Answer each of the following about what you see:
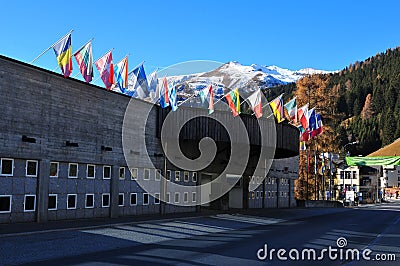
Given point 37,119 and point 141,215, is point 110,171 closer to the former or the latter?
point 141,215

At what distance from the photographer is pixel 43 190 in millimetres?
22141

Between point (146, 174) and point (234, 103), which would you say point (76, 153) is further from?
point (234, 103)

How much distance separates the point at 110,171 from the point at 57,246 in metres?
12.3

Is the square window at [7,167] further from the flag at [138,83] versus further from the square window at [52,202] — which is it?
the flag at [138,83]

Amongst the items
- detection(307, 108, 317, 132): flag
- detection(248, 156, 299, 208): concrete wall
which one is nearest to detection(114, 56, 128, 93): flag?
detection(248, 156, 299, 208): concrete wall

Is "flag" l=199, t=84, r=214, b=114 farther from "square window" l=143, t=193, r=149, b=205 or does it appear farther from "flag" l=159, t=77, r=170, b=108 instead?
A: "square window" l=143, t=193, r=149, b=205

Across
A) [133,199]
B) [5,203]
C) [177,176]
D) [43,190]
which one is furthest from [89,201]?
[177,176]

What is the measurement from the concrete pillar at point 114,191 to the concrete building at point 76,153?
0.06m

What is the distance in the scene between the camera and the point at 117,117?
27.4 m

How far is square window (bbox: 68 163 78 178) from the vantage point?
24016 mm

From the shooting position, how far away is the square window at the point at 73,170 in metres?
24.0

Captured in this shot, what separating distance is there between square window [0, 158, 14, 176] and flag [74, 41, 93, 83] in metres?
5.82

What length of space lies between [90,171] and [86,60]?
19.0 feet

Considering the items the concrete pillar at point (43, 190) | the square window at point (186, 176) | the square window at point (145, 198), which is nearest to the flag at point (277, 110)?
the square window at point (186, 176)
